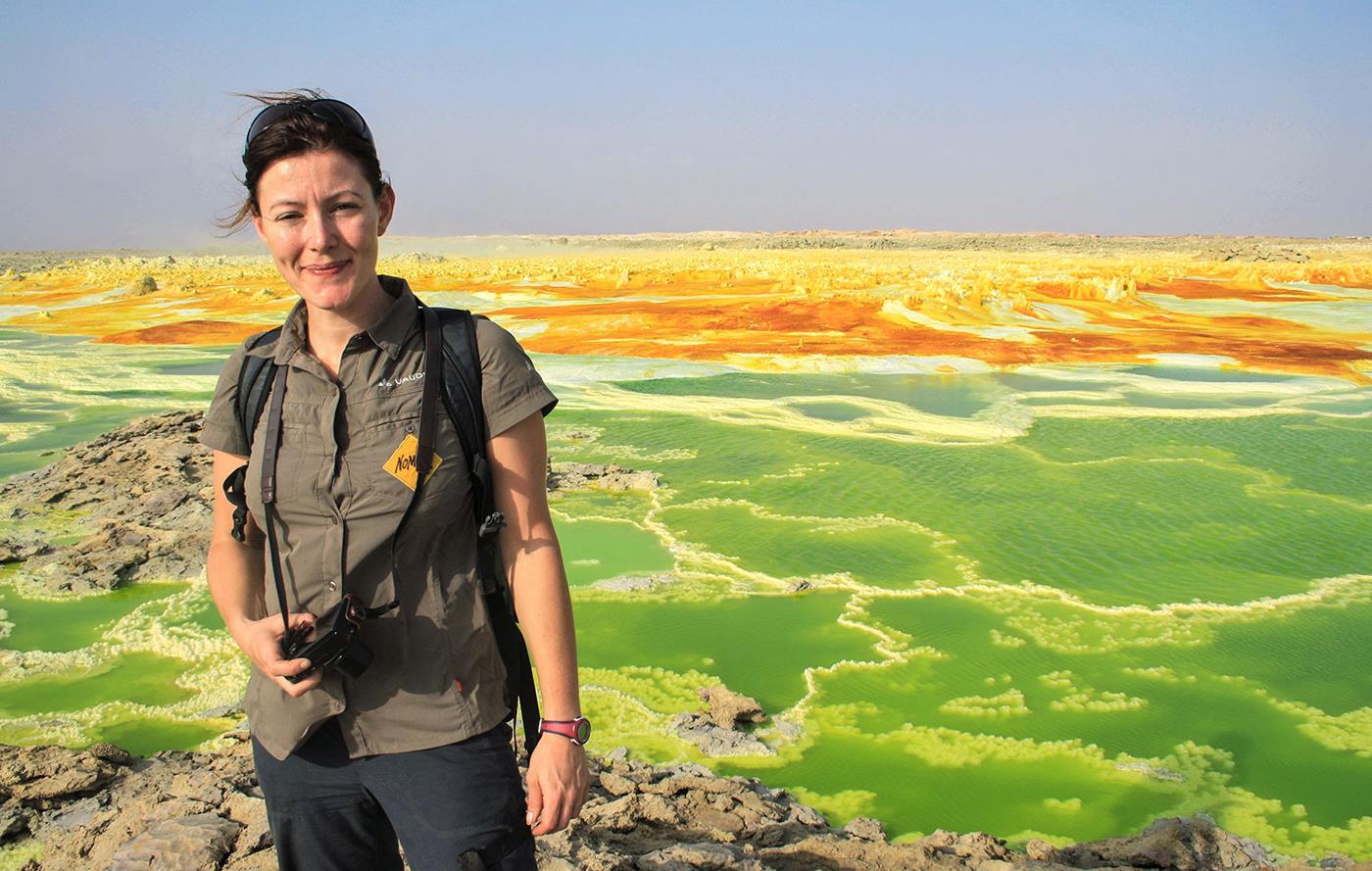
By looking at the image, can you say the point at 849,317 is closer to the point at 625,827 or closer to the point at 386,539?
the point at 625,827

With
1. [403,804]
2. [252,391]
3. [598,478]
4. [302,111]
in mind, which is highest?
[302,111]

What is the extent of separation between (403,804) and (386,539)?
392 mm

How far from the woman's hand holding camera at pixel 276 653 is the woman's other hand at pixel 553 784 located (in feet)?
1.15

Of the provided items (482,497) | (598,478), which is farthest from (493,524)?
(598,478)

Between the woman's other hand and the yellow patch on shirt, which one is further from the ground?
the yellow patch on shirt

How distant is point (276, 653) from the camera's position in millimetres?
1469

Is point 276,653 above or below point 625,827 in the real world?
above

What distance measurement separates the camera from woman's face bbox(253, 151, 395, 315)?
58.2 inches

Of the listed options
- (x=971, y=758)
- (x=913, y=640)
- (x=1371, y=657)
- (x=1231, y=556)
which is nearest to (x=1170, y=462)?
(x=1231, y=556)

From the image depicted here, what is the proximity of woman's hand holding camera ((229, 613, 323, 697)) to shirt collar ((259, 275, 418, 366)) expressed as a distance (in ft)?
1.31

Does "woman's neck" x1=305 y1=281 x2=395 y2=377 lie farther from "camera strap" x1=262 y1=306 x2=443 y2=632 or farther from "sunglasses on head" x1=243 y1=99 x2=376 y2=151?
"sunglasses on head" x1=243 y1=99 x2=376 y2=151

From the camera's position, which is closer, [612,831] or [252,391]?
[252,391]

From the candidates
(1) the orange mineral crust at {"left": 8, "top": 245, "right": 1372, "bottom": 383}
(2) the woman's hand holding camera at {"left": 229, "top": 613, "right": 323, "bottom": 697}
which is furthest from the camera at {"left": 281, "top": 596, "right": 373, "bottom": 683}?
(1) the orange mineral crust at {"left": 8, "top": 245, "right": 1372, "bottom": 383}

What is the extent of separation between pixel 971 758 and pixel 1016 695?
59 centimetres
